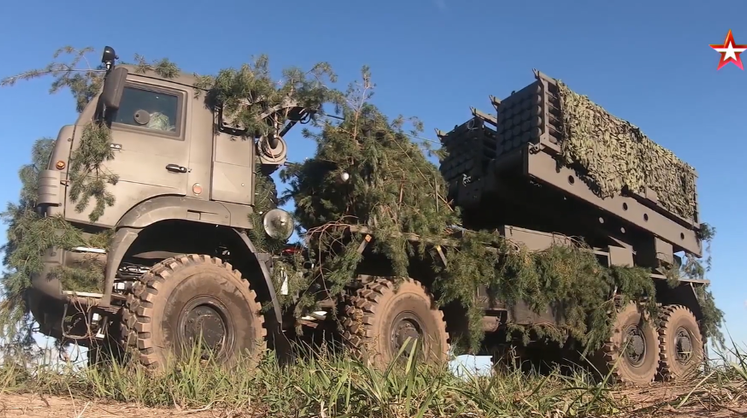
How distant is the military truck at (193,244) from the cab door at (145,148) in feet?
0.03

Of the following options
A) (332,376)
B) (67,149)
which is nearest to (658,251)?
(332,376)

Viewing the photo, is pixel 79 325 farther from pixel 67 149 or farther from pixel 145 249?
pixel 67 149

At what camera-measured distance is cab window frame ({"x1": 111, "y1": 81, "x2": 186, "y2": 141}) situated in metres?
6.26

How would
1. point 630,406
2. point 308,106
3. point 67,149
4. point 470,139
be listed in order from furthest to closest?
1. point 470,139
2. point 308,106
3. point 67,149
4. point 630,406

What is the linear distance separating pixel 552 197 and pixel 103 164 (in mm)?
5615

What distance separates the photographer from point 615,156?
9.10m

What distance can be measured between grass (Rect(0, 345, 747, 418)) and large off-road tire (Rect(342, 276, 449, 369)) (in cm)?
147

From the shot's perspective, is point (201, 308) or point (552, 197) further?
point (552, 197)

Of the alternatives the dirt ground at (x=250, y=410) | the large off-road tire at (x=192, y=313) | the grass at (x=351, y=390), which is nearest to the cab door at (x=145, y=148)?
the large off-road tire at (x=192, y=313)

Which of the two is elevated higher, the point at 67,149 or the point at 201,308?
the point at 67,149

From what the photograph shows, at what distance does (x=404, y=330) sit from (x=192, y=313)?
2184 mm

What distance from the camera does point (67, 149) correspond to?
595 centimetres

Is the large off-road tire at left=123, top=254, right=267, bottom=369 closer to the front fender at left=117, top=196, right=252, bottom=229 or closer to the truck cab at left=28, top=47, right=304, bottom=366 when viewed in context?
the truck cab at left=28, top=47, right=304, bottom=366

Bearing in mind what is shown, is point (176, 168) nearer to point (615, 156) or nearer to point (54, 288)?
point (54, 288)
